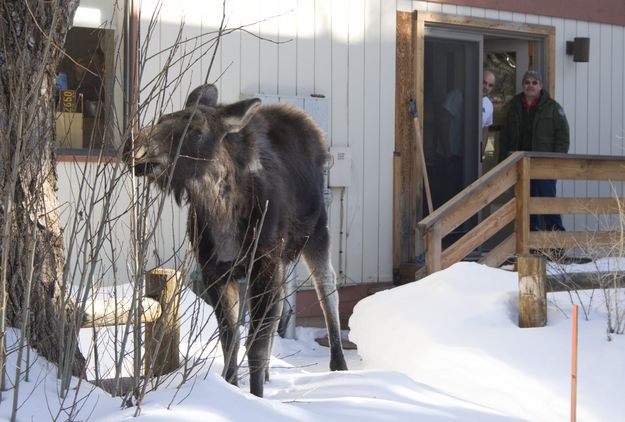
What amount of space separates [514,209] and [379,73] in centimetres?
203

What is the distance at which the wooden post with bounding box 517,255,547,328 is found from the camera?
6.79 meters

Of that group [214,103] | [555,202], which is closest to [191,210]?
[214,103]

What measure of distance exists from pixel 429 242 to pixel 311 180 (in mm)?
2690

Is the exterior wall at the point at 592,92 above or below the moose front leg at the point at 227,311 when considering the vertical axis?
above

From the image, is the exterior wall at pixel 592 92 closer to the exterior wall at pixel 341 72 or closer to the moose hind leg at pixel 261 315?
the exterior wall at pixel 341 72

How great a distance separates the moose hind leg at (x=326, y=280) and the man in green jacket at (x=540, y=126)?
4697 mm

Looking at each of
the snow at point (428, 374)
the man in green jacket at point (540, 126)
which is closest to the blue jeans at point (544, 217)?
the man in green jacket at point (540, 126)

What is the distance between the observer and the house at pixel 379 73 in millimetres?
9203

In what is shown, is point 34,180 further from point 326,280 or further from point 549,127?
point 549,127

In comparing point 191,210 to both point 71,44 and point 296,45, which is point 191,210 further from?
point 296,45

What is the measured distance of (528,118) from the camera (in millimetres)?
11641

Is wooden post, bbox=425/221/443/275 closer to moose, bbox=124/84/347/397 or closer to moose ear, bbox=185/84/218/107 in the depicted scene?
moose, bbox=124/84/347/397

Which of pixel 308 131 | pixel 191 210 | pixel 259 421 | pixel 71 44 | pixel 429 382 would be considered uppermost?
pixel 71 44

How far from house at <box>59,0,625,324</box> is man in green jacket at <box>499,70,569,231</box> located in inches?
21.7
